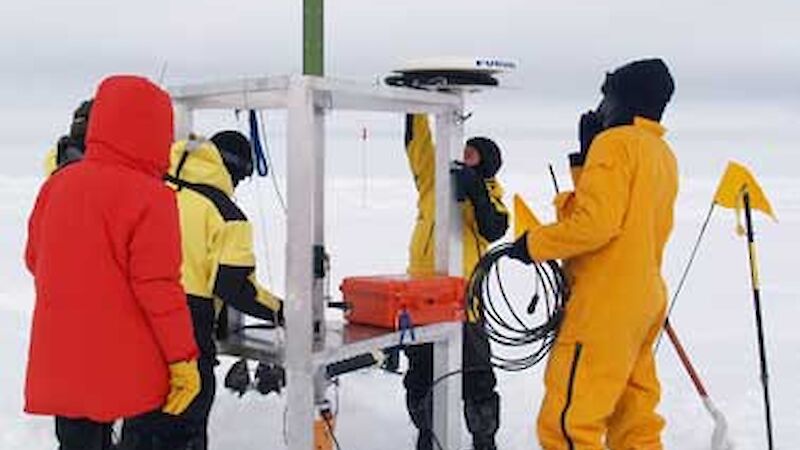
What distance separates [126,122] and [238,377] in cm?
259

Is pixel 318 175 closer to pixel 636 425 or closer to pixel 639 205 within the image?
pixel 639 205

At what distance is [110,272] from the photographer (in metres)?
2.85

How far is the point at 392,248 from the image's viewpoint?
14812 mm

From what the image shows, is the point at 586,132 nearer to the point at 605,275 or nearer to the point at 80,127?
the point at 605,275

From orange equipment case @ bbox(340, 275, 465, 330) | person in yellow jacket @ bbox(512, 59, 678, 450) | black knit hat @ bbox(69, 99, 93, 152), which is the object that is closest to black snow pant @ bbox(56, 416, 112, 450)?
orange equipment case @ bbox(340, 275, 465, 330)

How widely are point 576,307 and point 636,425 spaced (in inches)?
21.5

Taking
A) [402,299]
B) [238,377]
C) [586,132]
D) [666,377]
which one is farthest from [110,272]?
[666,377]

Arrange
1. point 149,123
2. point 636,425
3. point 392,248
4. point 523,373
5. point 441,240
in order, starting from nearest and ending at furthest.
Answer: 1. point 149,123
2. point 636,425
3. point 441,240
4. point 523,373
5. point 392,248

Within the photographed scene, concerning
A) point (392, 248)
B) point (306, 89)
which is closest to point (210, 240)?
point (306, 89)

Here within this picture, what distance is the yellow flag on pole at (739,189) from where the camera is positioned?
14.7 feet

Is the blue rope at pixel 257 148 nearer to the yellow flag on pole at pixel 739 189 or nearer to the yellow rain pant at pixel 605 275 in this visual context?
the yellow rain pant at pixel 605 275

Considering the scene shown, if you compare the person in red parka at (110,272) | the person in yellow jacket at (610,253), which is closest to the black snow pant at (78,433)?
the person in red parka at (110,272)

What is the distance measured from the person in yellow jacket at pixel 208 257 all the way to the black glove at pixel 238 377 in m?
1.41

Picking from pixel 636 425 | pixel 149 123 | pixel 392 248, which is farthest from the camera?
pixel 392 248
